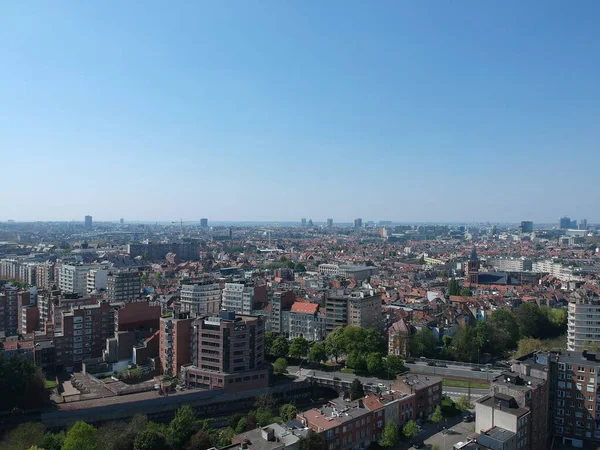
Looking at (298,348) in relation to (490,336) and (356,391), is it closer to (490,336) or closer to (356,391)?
(356,391)

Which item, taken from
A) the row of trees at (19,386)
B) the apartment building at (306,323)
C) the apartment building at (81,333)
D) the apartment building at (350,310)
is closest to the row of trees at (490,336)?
the apartment building at (350,310)

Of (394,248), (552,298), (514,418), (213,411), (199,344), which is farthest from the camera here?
(394,248)

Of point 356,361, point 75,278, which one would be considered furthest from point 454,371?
point 75,278

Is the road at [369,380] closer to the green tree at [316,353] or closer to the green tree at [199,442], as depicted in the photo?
the green tree at [316,353]

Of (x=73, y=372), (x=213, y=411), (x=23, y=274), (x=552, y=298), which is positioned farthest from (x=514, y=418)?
(x=23, y=274)

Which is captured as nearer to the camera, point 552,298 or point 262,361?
point 262,361

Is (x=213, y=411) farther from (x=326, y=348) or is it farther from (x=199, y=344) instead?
(x=326, y=348)
